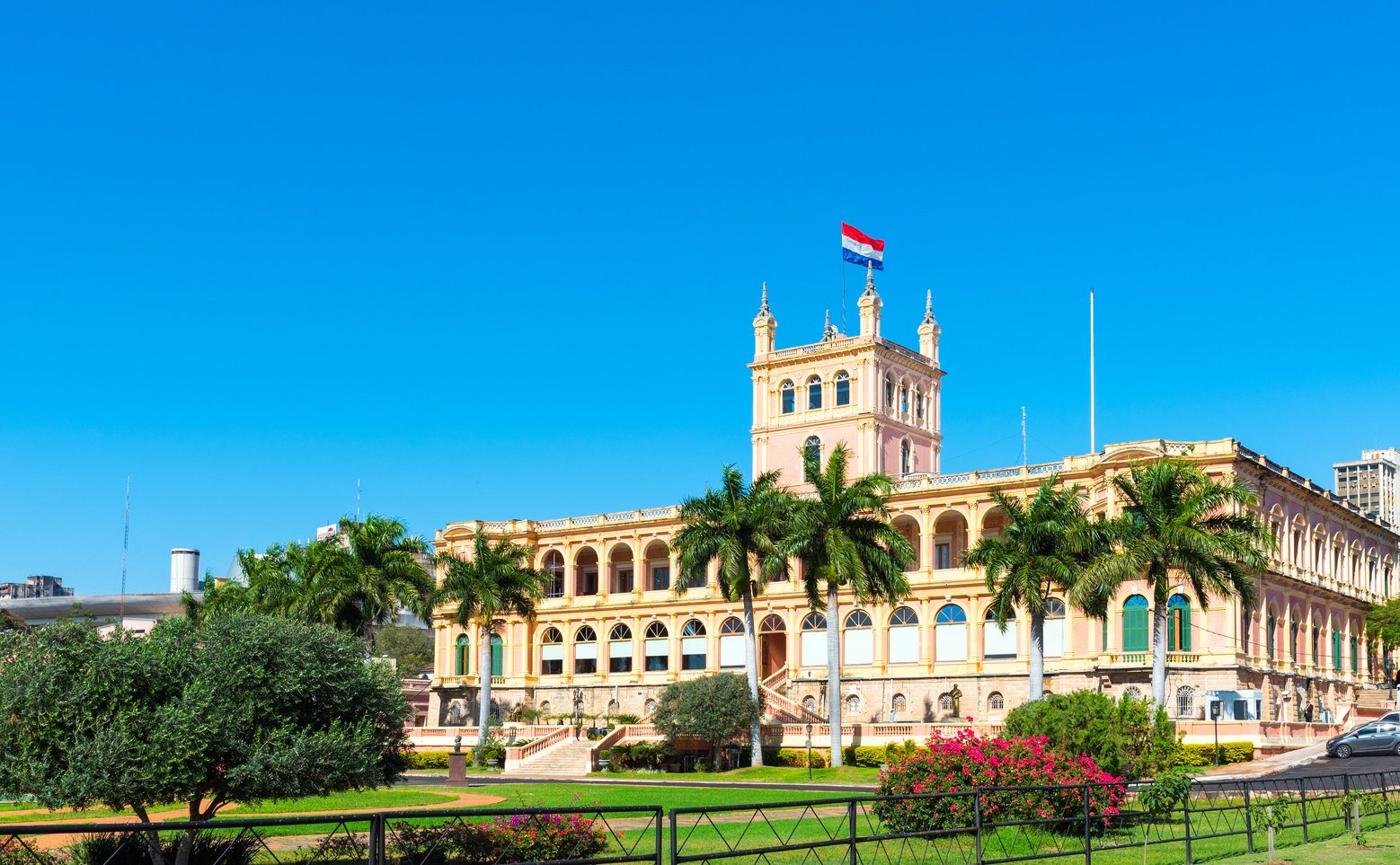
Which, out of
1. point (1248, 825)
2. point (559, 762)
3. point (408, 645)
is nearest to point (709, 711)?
point (559, 762)

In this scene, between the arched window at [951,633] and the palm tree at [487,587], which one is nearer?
the palm tree at [487,587]

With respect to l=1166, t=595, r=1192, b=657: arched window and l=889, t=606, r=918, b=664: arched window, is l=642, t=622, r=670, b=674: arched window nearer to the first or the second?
l=889, t=606, r=918, b=664: arched window

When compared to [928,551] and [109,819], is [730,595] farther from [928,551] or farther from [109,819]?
[109,819]

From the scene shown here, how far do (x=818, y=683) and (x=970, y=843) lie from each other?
5137 centimetres

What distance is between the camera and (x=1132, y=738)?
3616cm

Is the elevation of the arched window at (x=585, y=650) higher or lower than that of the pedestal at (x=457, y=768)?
higher

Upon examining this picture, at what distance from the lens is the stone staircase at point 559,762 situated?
60.4 m

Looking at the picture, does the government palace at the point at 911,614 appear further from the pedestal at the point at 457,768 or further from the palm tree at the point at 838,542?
the pedestal at the point at 457,768

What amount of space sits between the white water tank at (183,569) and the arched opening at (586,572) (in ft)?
302

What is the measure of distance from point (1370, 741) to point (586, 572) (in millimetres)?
49503

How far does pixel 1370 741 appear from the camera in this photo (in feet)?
170

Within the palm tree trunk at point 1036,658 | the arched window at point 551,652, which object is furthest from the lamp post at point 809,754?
the arched window at point 551,652

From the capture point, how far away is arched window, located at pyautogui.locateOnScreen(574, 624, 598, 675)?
86.1m

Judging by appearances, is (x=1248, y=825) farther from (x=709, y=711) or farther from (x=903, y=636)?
(x=903, y=636)
